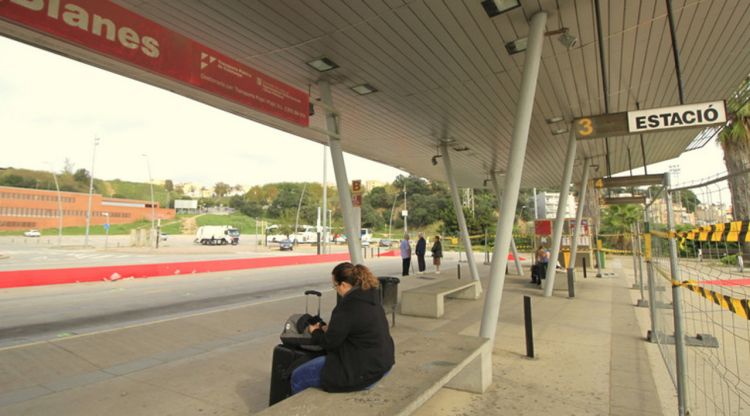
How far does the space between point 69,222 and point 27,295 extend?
260 ft

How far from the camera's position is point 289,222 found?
52.2 m

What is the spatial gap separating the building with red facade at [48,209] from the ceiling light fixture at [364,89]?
61.2 m

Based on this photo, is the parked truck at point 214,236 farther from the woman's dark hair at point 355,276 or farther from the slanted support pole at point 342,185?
the woman's dark hair at point 355,276

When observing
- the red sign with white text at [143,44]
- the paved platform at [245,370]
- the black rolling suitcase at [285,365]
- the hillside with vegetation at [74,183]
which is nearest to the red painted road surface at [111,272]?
the paved platform at [245,370]

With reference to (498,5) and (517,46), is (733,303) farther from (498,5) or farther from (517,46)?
(517,46)

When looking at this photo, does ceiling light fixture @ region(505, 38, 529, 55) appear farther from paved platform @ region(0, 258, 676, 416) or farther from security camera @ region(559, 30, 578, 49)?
paved platform @ region(0, 258, 676, 416)

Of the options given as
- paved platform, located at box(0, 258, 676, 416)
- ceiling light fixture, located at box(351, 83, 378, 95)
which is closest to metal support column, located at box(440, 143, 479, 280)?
paved platform, located at box(0, 258, 676, 416)

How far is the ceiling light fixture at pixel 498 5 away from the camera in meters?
4.74

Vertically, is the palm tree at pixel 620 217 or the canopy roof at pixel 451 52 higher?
the canopy roof at pixel 451 52

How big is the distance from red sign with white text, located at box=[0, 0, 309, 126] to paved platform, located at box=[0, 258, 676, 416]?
340 centimetres

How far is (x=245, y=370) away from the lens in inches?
177

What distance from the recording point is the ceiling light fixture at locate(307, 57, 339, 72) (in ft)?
20.3

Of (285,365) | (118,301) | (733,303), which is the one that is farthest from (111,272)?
(733,303)

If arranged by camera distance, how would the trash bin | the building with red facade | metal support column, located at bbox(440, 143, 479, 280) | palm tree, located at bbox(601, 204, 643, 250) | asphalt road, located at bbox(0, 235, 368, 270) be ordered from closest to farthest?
the trash bin
metal support column, located at bbox(440, 143, 479, 280)
asphalt road, located at bbox(0, 235, 368, 270)
palm tree, located at bbox(601, 204, 643, 250)
the building with red facade
